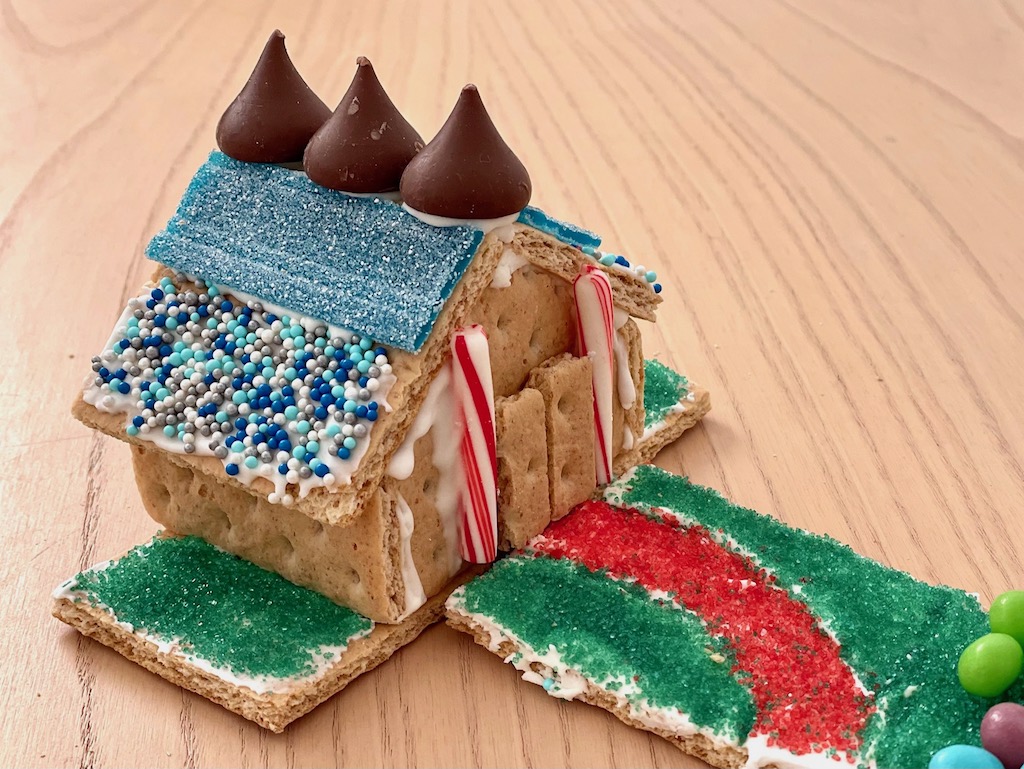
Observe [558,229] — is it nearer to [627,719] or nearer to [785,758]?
[627,719]

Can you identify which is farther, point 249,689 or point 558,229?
point 558,229

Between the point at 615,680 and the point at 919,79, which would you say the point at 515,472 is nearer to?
the point at 615,680

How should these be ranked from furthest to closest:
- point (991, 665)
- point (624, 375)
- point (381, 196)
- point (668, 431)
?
A: point (668, 431) → point (624, 375) → point (381, 196) → point (991, 665)

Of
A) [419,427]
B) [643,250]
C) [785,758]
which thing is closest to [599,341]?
[419,427]

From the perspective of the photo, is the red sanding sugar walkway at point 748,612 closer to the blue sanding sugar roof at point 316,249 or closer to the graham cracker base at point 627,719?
the graham cracker base at point 627,719

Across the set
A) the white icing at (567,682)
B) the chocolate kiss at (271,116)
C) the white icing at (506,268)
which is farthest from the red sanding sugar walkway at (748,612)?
the chocolate kiss at (271,116)

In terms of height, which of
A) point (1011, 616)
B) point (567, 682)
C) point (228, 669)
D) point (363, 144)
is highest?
point (363, 144)

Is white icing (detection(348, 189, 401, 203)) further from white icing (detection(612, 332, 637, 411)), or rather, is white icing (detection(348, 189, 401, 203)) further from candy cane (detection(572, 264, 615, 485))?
white icing (detection(612, 332, 637, 411))
